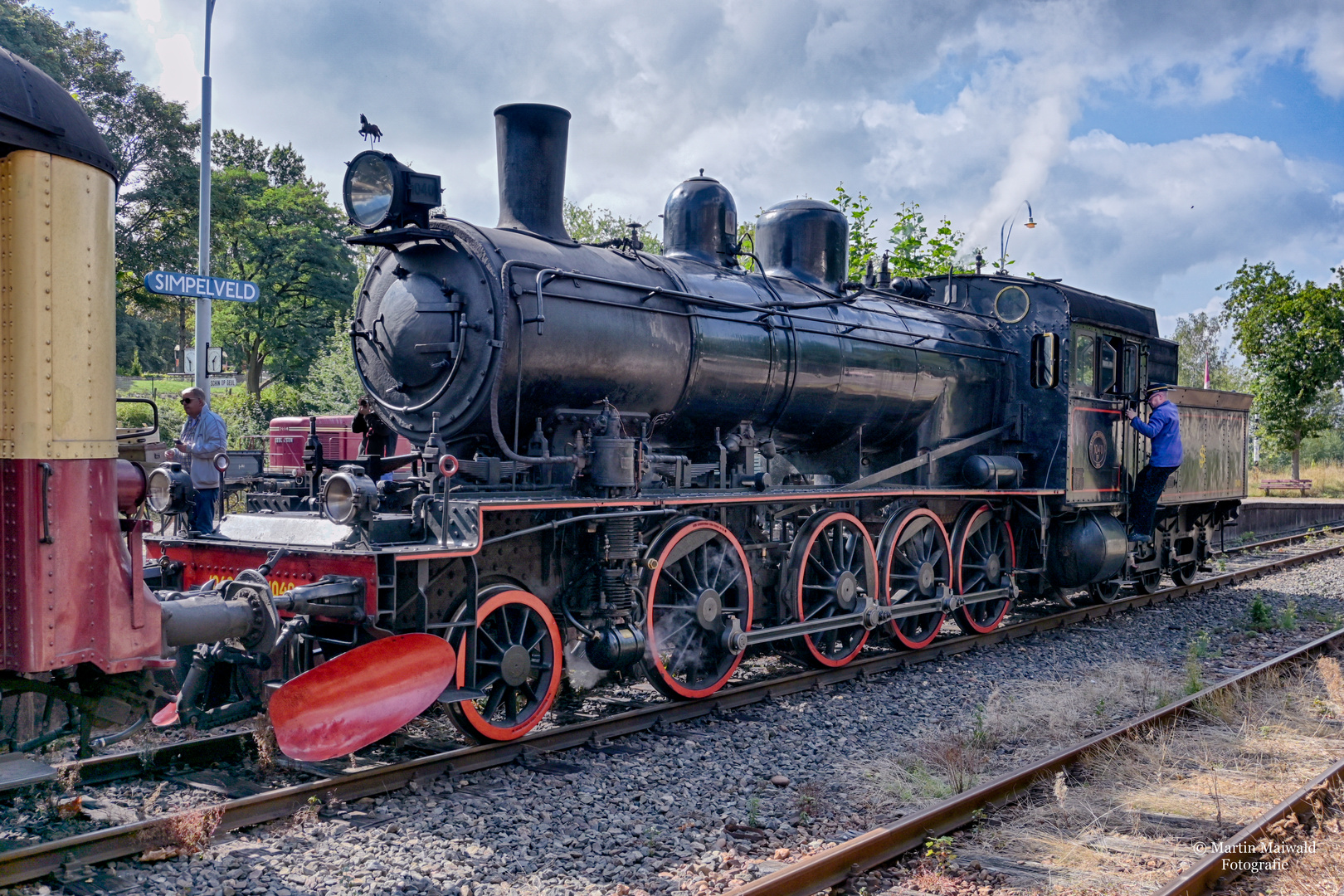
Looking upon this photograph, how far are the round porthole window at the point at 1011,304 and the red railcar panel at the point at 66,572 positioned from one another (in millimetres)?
9237

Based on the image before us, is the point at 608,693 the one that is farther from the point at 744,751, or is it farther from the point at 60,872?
the point at 60,872

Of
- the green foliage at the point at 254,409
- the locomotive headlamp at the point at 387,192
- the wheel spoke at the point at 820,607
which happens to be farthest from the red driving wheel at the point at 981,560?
the green foliage at the point at 254,409

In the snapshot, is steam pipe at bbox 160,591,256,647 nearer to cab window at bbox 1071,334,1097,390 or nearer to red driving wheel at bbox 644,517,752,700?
red driving wheel at bbox 644,517,752,700

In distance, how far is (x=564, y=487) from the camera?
20.3 feet

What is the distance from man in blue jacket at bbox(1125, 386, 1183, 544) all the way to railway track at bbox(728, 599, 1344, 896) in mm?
6119

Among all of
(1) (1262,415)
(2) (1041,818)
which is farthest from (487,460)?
(1) (1262,415)

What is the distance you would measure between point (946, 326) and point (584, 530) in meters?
5.37

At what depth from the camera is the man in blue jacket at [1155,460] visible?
1127 cm

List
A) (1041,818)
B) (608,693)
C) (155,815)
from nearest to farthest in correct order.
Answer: (155,815) → (1041,818) → (608,693)

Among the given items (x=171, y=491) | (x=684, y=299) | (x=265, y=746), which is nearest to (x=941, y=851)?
(x=265, y=746)

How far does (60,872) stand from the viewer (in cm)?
377

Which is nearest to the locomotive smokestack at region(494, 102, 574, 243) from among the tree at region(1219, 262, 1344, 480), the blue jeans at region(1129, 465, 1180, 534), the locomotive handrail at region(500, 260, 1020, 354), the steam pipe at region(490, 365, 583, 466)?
the locomotive handrail at region(500, 260, 1020, 354)

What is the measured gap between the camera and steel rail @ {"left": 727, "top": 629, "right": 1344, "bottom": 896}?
Answer: 376 cm

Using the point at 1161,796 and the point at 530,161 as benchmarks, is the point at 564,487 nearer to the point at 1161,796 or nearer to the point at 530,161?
the point at 530,161
